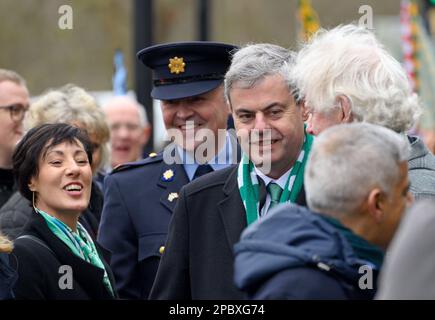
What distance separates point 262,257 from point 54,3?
64.2 ft

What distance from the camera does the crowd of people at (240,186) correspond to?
10.7 ft

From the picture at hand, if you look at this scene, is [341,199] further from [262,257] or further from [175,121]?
[175,121]

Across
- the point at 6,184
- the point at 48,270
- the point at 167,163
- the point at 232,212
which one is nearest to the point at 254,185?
the point at 232,212

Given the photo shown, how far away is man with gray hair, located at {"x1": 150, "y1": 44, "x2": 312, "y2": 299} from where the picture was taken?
424 cm

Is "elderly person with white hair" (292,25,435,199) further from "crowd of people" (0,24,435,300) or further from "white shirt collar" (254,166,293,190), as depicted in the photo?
"white shirt collar" (254,166,293,190)

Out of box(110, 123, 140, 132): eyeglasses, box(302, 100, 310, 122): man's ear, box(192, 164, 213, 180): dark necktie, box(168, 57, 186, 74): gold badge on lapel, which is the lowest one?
box(110, 123, 140, 132): eyeglasses

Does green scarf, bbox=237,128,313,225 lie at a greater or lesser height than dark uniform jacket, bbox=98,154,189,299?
greater

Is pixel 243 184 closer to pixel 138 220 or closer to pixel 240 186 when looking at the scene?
pixel 240 186

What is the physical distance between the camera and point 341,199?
3277mm

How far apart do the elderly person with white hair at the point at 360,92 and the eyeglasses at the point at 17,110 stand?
2964mm

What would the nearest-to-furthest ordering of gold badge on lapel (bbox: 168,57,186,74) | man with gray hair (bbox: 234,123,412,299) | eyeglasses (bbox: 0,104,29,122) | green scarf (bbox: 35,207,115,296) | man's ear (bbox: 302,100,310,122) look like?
1. man with gray hair (bbox: 234,123,412,299)
2. man's ear (bbox: 302,100,310,122)
3. green scarf (bbox: 35,207,115,296)
4. gold badge on lapel (bbox: 168,57,186,74)
5. eyeglasses (bbox: 0,104,29,122)

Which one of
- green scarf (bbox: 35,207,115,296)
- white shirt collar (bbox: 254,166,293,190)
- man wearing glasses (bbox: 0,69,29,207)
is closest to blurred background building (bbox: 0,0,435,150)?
man wearing glasses (bbox: 0,69,29,207)

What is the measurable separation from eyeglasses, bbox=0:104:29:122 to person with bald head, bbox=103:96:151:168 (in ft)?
6.16
